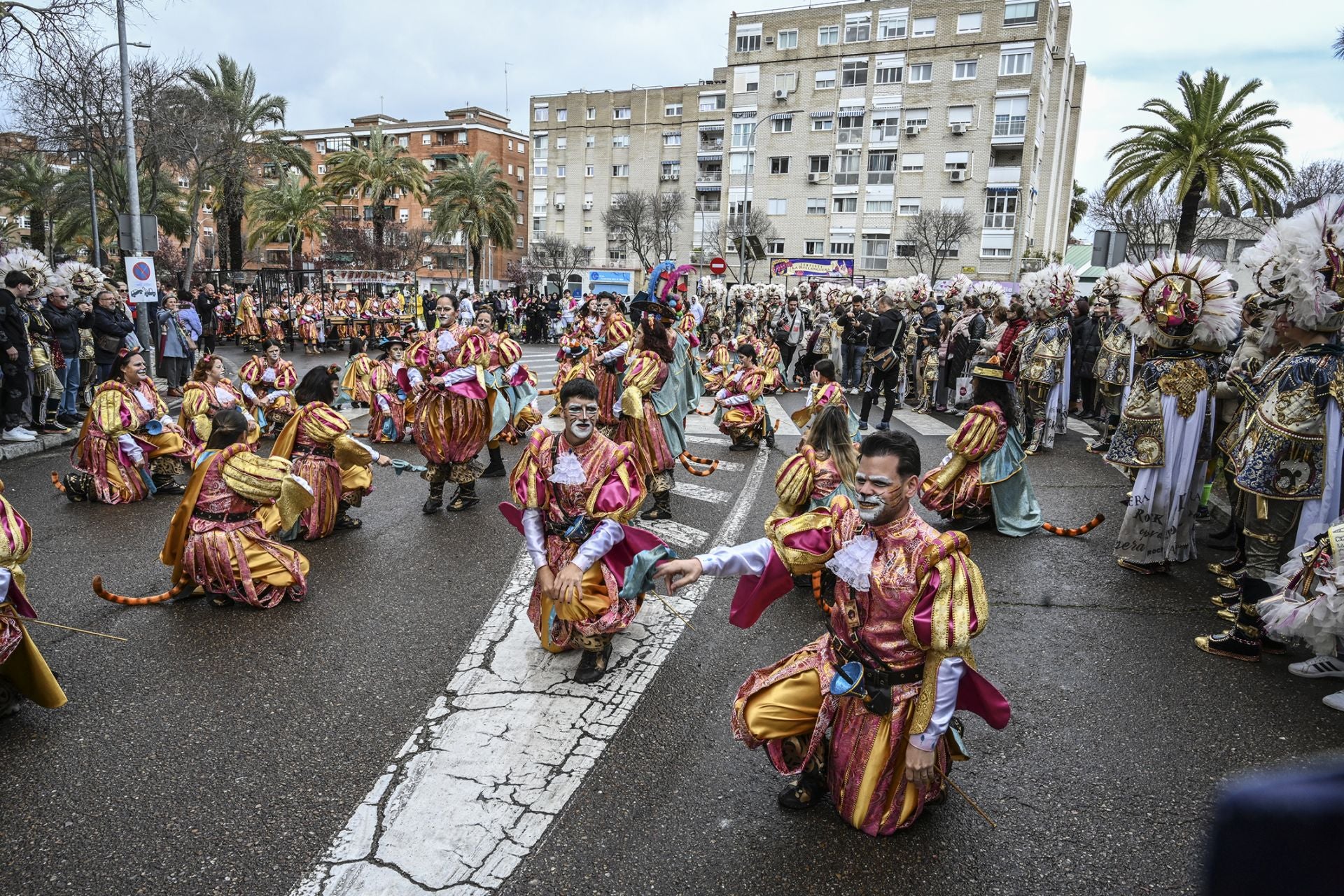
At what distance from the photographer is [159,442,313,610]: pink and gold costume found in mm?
5285

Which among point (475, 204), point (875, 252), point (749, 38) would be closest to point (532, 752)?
point (475, 204)

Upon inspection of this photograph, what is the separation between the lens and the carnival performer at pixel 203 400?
8.65 metres

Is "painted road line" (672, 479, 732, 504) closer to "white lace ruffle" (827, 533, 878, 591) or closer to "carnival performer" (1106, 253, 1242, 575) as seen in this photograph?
"carnival performer" (1106, 253, 1242, 575)

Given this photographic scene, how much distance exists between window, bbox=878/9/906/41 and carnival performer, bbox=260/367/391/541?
178ft

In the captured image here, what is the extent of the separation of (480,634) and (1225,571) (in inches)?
213

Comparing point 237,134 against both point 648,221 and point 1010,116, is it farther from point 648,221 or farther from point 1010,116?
point 1010,116

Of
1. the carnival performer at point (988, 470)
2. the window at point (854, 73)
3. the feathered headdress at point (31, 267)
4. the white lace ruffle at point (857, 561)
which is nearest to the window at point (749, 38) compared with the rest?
the window at point (854, 73)

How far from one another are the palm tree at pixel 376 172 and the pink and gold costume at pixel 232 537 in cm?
3791

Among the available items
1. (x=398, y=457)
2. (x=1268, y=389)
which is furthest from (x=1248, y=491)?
(x=398, y=457)

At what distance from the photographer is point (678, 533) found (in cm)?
731

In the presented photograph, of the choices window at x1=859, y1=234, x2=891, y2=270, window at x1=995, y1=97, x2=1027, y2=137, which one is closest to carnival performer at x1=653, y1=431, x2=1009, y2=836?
window at x1=859, y1=234, x2=891, y2=270

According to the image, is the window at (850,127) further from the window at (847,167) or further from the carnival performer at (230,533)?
the carnival performer at (230,533)

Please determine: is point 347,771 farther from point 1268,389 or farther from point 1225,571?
point 1225,571

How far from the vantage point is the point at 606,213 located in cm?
6022
